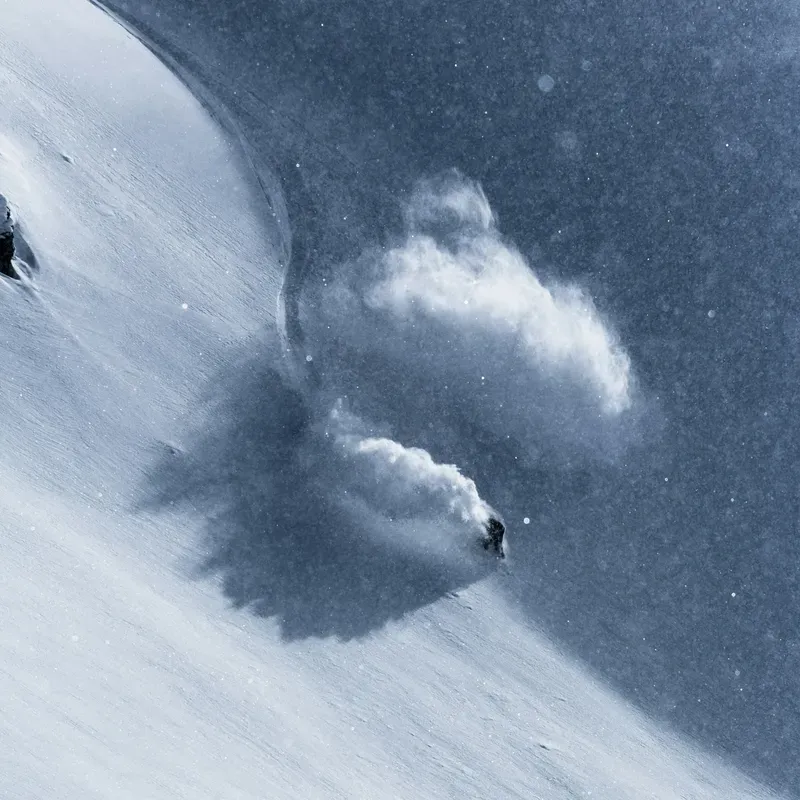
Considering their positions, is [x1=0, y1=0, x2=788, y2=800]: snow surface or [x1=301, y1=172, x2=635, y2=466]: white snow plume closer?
[x1=0, y1=0, x2=788, y2=800]: snow surface

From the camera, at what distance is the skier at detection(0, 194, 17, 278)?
101 inches

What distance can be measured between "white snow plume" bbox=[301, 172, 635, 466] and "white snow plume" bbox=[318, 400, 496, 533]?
9 centimetres

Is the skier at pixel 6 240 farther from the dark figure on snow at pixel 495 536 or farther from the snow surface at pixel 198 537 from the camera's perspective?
the dark figure on snow at pixel 495 536

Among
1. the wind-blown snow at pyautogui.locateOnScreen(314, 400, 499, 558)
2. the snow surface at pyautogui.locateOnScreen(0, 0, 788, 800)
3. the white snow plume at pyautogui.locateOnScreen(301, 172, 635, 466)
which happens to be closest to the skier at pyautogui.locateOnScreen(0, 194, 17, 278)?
the snow surface at pyautogui.locateOnScreen(0, 0, 788, 800)

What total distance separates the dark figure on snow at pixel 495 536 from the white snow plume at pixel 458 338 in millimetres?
336

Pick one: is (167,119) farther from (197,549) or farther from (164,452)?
(197,549)

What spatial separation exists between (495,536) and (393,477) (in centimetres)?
53

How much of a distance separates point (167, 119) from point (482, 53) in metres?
1.43

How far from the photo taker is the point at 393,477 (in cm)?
273

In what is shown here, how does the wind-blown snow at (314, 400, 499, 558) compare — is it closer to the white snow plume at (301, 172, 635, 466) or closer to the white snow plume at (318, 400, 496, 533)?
the white snow plume at (318, 400, 496, 533)

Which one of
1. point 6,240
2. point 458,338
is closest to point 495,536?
point 458,338

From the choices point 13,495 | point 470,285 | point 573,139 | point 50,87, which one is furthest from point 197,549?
point 573,139

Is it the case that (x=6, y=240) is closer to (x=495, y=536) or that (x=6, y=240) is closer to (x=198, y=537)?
(x=198, y=537)

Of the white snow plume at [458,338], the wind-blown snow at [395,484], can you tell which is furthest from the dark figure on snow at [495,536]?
the white snow plume at [458,338]
